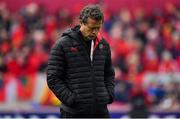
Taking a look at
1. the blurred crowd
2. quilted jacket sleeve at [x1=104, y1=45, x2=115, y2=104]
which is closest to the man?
quilted jacket sleeve at [x1=104, y1=45, x2=115, y2=104]

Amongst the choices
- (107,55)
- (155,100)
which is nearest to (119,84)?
(155,100)

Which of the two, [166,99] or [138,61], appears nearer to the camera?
[166,99]

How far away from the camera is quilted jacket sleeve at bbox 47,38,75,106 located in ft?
23.9

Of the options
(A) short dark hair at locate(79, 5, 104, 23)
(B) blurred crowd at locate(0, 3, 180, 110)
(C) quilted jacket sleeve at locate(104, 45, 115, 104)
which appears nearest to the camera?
(A) short dark hair at locate(79, 5, 104, 23)

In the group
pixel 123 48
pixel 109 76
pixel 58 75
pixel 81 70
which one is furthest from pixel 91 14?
pixel 123 48

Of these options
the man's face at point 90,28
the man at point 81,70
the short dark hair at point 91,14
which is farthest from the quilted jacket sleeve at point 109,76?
the short dark hair at point 91,14

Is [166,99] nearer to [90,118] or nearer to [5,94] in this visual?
[5,94]

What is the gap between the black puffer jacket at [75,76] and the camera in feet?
23.9

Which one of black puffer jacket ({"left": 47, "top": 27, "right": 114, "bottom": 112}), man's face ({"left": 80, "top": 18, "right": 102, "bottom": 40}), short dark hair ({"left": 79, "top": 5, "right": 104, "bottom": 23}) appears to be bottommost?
black puffer jacket ({"left": 47, "top": 27, "right": 114, "bottom": 112})

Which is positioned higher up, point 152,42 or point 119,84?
point 152,42

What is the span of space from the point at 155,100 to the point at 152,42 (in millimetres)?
2855

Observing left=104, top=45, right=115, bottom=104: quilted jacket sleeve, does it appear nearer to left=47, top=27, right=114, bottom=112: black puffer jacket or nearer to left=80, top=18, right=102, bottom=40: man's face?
left=47, top=27, right=114, bottom=112: black puffer jacket

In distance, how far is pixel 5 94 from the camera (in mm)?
15586

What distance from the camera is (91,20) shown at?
7219 millimetres
